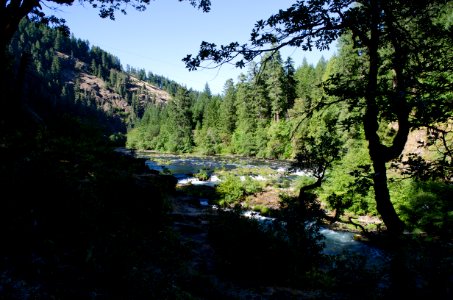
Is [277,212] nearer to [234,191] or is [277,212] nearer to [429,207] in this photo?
[429,207]

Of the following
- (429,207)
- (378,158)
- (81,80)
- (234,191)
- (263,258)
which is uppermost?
(81,80)

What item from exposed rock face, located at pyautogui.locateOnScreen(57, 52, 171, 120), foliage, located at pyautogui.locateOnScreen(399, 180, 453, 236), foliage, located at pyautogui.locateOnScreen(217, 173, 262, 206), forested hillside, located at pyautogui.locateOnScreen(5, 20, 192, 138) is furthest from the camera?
exposed rock face, located at pyautogui.locateOnScreen(57, 52, 171, 120)

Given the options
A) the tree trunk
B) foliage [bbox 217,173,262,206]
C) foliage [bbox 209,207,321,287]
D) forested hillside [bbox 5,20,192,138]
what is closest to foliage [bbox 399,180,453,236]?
foliage [bbox 209,207,321,287]

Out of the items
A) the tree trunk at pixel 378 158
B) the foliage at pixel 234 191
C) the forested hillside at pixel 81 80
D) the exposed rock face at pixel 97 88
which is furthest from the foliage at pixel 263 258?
the exposed rock face at pixel 97 88

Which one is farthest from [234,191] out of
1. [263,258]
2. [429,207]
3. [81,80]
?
[81,80]

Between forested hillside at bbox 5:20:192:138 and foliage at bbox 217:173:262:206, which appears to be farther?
forested hillside at bbox 5:20:192:138

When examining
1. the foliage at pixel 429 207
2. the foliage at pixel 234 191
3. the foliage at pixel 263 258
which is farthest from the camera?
the foliage at pixel 234 191

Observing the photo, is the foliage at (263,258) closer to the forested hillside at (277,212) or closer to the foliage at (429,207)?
the forested hillside at (277,212)

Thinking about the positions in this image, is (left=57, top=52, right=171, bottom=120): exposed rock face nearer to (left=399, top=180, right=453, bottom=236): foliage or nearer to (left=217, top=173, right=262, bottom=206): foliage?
(left=217, top=173, right=262, bottom=206): foliage

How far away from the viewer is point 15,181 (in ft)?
21.1

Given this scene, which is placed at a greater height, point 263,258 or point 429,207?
point 429,207

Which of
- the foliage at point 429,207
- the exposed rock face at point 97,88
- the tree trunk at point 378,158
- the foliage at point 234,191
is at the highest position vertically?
the exposed rock face at point 97,88

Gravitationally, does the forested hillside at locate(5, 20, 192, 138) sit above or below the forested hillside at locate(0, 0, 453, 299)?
above

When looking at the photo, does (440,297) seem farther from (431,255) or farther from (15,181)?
(15,181)
